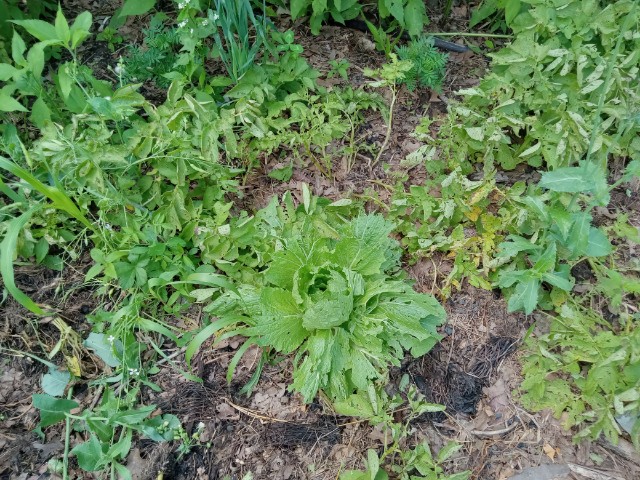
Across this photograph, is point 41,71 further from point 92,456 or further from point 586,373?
point 586,373

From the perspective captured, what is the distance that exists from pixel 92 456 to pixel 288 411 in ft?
2.39

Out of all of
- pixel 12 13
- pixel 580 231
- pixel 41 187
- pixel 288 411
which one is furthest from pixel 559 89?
pixel 12 13

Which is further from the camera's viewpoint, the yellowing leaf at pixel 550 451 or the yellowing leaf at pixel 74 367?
the yellowing leaf at pixel 74 367

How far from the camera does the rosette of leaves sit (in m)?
1.81

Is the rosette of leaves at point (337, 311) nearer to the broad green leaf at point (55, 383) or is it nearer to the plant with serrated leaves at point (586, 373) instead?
the plant with serrated leaves at point (586, 373)

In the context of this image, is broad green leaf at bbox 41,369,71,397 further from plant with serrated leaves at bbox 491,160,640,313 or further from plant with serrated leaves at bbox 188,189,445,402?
plant with serrated leaves at bbox 491,160,640,313

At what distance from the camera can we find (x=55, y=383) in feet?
6.54

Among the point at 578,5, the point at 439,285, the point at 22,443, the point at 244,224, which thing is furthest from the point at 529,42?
the point at 22,443

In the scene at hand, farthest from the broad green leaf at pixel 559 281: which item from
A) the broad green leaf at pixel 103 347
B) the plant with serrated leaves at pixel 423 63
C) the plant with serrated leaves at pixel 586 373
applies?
the broad green leaf at pixel 103 347

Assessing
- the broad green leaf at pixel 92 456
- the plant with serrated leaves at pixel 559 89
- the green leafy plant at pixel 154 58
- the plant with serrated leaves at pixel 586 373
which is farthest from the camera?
the green leafy plant at pixel 154 58

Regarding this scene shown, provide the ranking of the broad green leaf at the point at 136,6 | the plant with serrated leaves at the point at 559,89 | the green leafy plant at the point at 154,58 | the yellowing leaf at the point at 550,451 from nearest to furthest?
the yellowing leaf at the point at 550,451, the plant with serrated leaves at the point at 559,89, the broad green leaf at the point at 136,6, the green leafy plant at the point at 154,58

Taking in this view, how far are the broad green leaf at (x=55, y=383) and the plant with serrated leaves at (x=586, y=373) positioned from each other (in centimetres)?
184

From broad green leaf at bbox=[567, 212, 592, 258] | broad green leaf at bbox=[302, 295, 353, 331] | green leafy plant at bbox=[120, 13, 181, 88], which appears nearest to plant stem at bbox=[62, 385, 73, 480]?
broad green leaf at bbox=[302, 295, 353, 331]

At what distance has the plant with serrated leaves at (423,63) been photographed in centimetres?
264
